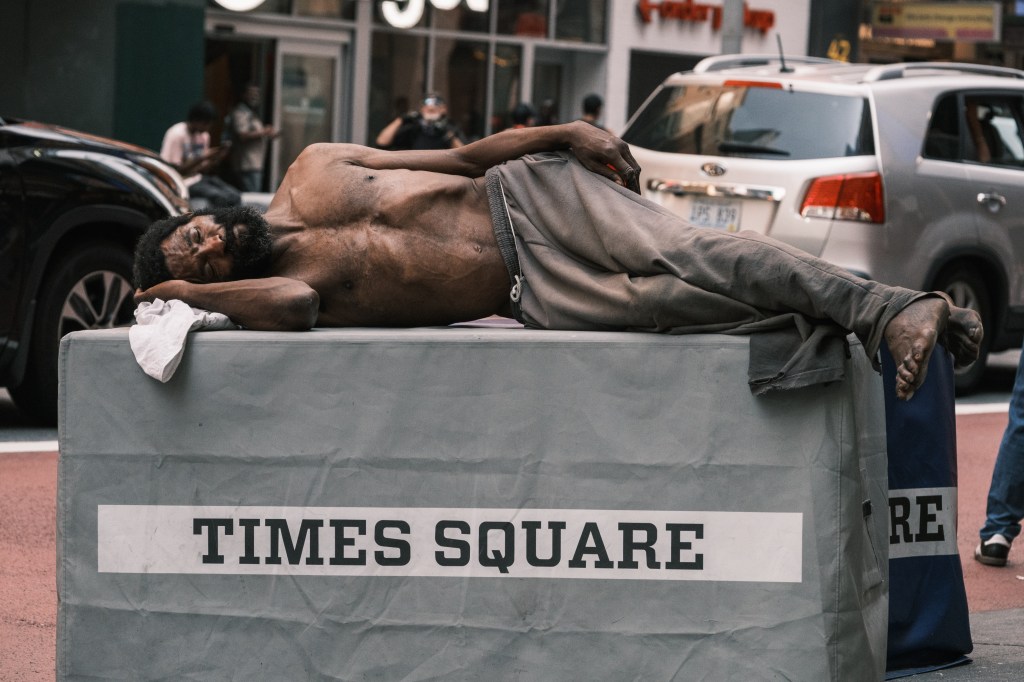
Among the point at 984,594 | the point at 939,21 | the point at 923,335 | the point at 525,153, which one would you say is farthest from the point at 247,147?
the point at 923,335

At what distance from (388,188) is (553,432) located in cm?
103

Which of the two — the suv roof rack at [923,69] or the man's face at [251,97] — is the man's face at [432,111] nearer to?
the man's face at [251,97]

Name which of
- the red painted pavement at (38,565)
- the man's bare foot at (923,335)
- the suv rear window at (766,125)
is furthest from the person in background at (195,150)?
the man's bare foot at (923,335)

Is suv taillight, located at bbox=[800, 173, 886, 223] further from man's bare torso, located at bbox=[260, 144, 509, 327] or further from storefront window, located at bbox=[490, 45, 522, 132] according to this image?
storefront window, located at bbox=[490, 45, 522, 132]

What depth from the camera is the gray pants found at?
154 inches

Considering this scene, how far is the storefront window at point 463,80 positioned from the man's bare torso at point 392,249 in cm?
1667

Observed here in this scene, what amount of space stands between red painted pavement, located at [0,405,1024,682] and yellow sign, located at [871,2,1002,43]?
1695 cm

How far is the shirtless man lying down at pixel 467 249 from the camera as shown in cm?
414

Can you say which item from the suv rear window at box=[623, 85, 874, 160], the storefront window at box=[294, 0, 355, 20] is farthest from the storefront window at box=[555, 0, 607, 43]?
the suv rear window at box=[623, 85, 874, 160]

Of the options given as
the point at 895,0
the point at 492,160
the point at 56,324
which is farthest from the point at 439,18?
the point at 492,160

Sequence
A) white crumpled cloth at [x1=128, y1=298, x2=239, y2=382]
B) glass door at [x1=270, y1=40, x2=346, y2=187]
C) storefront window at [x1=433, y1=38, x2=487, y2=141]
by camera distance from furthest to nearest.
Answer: storefront window at [x1=433, y1=38, x2=487, y2=141]
glass door at [x1=270, y1=40, x2=346, y2=187]
white crumpled cloth at [x1=128, y1=298, x2=239, y2=382]

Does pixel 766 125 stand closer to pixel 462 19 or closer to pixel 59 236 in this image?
pixel 59 236

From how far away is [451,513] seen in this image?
3938 millimetres

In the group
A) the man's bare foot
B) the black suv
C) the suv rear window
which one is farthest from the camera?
the suv rear window
